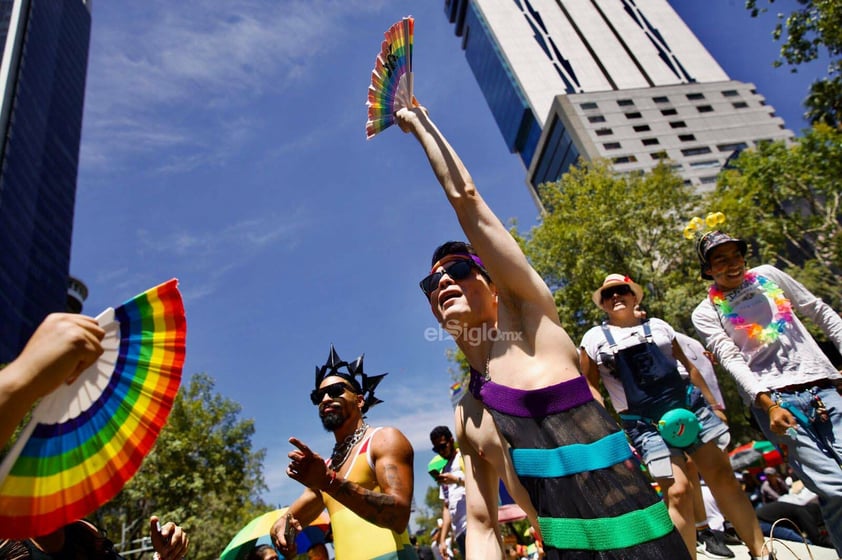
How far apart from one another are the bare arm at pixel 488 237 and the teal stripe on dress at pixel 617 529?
0.68m

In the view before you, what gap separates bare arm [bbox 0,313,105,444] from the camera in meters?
1.20

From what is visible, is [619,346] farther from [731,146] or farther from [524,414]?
[731,146]

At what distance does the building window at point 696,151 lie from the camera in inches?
2060

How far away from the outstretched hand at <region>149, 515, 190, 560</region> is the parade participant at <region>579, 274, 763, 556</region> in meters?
2.23

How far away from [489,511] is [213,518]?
Result: 24.9 metres

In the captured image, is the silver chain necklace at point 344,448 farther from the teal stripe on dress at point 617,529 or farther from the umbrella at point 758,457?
the umbrella at point 758,457

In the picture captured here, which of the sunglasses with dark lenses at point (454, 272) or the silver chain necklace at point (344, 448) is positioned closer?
the sunglasses with dark lenses at point (454, 272)

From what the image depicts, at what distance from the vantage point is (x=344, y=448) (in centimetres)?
313

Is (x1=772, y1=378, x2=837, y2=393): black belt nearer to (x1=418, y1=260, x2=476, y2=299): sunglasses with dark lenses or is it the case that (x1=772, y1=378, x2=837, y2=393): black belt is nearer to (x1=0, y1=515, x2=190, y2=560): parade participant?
(x1=418, y1=260, x2=476, y2=299): sunglasses with dark lenses

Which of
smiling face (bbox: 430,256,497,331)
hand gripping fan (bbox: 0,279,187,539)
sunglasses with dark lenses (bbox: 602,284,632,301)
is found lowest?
hand gripping fan (bbox: 0,279,187,539)

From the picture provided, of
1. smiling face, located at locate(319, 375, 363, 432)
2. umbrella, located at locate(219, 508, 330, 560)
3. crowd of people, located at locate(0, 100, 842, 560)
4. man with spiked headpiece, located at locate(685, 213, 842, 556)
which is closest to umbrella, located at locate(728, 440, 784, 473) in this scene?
crowd of people, located at locate(0, 100, 842, 560)

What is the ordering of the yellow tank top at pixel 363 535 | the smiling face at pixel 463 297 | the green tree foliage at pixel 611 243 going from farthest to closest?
the green tree foliage at pixel 611 243
the yellow tank top at pixel 363 535
the smiling face at pixel 463 297

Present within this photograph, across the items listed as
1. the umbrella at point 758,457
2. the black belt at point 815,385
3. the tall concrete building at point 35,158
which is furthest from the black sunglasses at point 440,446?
the tall concrete building at point 35,158

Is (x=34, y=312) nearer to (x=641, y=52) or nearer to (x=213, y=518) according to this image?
(x=213, y=518)
